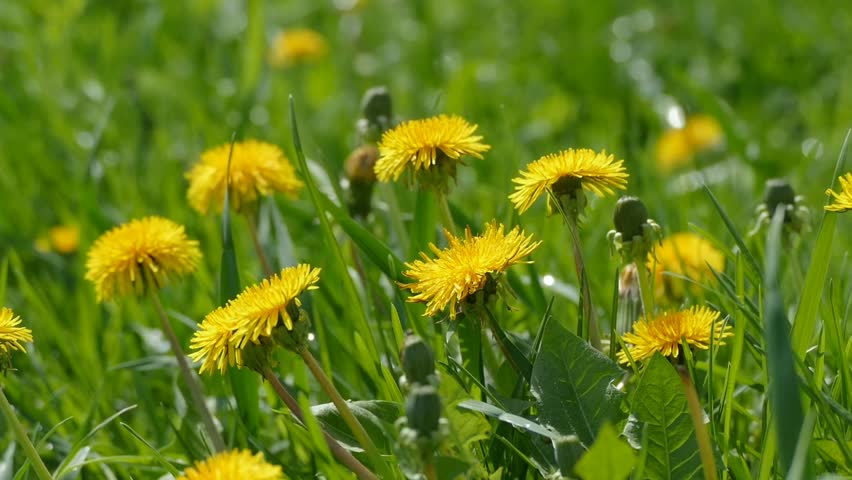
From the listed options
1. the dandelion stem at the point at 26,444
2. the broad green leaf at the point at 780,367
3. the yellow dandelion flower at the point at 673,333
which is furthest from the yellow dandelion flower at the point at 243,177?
the broad green leaf at the point at 780,367

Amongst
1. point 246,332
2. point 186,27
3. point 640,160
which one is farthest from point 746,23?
point 246,332

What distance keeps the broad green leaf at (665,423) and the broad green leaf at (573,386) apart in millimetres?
55

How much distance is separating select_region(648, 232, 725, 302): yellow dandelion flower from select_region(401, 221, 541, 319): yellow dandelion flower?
53 cm

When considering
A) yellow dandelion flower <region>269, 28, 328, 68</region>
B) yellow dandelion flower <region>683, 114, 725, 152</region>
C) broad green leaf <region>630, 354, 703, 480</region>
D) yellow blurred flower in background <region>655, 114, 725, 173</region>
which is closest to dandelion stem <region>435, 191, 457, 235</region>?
broad green leaf <region>630, 354, 703, 480</region>

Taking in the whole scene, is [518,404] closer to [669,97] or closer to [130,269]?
[130,269]

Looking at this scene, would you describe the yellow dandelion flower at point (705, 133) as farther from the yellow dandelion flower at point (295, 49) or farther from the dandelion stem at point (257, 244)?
the dandelion stem at point (257, 244)

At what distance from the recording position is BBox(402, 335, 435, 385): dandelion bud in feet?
3.62

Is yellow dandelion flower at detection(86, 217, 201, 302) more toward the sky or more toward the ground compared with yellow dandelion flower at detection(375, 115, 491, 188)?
more toward the ground

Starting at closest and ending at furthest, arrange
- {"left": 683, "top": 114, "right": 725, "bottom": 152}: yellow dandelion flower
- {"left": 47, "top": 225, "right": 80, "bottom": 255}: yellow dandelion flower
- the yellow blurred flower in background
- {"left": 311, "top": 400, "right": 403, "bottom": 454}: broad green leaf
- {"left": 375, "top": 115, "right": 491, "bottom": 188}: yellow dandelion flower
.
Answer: {"left": 311, "top": 400, "right": 403, "bottom": 454}: broad green leaf, {"left": 375, "top": 115, "right": 491, "bottom": 188}: yellow dandelion flower, {"left": 47, "top": 225, "right": 80, "bottom": 255}: yellow dandelion flower, the yellow blurred flower in background, {"left": 683, "top": 114, "right": 725, "bottom": 152}: yellow dandelion flower

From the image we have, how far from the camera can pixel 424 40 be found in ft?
13.3

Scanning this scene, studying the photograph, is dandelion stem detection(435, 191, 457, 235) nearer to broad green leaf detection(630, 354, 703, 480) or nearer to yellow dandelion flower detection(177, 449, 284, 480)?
broad green leaf detection(630, 354, 703, 480)

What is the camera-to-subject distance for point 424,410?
1041 millimetres

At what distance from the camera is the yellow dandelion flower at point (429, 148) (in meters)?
1.45

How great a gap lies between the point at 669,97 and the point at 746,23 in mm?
755
